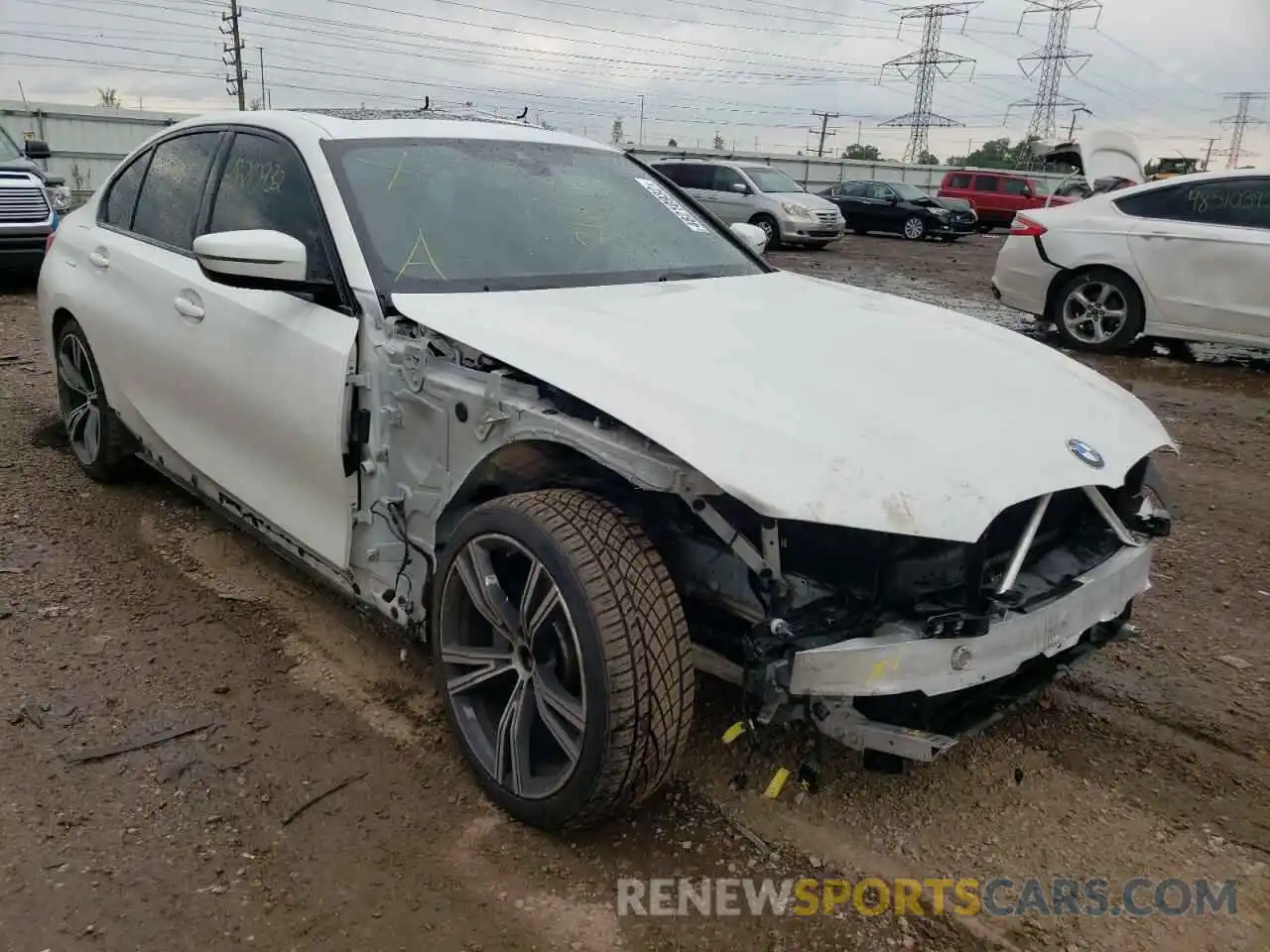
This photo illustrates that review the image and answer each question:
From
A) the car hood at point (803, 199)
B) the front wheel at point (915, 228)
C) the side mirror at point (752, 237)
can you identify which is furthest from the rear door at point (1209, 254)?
the front wheel at point (915, 228)

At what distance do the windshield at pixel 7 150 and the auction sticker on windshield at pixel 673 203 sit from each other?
9.88 metres

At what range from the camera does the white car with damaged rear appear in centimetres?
217

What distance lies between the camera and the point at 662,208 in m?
3.79

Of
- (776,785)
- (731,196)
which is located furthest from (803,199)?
(776,785)

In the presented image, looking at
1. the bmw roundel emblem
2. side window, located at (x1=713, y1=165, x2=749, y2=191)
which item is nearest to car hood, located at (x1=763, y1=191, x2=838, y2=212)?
side window, located at (x1=713, y1=165, x2=749, y2=191)

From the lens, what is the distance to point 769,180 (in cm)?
1994

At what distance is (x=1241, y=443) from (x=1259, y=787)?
4.11 meters

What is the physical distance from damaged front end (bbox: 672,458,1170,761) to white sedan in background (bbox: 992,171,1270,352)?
6.61 metres

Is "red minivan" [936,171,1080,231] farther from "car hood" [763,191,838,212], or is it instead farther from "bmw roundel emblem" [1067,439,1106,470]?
"bmw roundel emblem" [1067,439,1106,470]

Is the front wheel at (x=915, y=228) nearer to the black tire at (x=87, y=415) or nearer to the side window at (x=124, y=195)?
the side window at (x=124, y=195)

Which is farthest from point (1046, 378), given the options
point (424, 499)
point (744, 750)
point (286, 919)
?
point (286, 919)

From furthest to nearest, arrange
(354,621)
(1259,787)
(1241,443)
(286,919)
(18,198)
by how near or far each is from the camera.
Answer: (18,198), (1241,443), (354,621), (1259,787), (286,919)

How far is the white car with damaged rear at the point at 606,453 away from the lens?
2.17 meters

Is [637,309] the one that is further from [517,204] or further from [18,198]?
[18,198]
